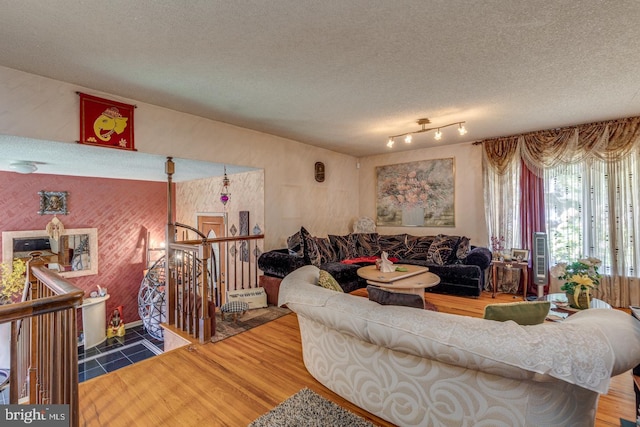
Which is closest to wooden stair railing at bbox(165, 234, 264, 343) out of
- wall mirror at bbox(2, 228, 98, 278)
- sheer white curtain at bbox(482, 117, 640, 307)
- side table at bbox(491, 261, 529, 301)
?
wall mirror at bbox(2, 228, 98, 278)

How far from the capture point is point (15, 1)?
5.14 ft

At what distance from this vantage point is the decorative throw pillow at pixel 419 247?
4.98 meters

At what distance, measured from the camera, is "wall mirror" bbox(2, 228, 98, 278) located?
4.89m

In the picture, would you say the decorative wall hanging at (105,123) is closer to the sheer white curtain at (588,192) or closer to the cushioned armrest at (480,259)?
the cushioned armrest at (480,259)

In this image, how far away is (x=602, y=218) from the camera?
157 inches

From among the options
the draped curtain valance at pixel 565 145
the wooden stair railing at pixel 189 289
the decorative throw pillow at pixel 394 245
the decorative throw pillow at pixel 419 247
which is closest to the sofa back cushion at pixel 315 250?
the decorative throw pillow at pixel 394 245

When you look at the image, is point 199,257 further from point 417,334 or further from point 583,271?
point 583,271

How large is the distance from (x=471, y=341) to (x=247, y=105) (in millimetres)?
3063

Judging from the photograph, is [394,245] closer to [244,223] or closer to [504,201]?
[504,201]

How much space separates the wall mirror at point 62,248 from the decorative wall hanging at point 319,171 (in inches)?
184

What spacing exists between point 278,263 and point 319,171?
215 centimetres

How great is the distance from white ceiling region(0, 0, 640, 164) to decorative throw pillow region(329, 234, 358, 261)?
235cm

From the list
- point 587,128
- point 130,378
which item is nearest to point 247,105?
point 130,378

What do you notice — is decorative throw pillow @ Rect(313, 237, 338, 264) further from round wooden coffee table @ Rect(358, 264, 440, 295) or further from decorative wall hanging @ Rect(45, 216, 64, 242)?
decorative wall hanging @ Rect(45, 216, 64, 242)
